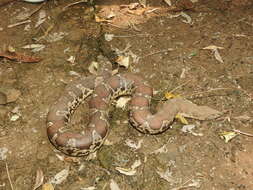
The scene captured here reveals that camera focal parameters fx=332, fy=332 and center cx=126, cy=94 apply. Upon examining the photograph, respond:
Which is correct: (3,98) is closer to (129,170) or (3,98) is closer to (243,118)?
(129,170)

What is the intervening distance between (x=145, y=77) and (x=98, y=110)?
137 centimetres

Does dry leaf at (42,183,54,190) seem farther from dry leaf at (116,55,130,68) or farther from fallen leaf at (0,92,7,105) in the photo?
dry leaf at (116,55,130,68)

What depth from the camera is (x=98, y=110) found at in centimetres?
624

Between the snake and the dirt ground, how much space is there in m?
0.21

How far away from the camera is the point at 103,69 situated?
275 inches

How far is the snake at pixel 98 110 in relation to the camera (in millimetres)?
5770

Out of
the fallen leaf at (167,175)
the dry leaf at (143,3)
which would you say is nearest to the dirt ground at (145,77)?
the fallen leaf at (167,175)

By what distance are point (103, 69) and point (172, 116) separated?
185 cm

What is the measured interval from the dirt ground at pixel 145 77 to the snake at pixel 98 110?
21 centimetres

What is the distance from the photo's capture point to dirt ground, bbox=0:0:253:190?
5.59m

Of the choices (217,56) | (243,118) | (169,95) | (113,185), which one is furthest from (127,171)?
(217,56)

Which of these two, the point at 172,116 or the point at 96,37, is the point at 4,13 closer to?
the point at 96,37

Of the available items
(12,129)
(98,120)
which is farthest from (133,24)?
(12,129)

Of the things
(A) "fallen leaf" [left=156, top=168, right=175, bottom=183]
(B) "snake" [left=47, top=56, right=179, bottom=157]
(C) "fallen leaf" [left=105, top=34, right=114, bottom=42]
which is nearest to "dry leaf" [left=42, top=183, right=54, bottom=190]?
(B) "snake" [left=47, top=56, right=179, bottom=157]
